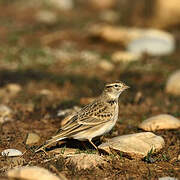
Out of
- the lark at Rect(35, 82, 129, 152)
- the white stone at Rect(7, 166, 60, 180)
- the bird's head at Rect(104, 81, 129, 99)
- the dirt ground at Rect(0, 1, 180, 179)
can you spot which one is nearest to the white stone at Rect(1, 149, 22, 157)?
the dirt ground at Rect(0, 1, 180, 179)

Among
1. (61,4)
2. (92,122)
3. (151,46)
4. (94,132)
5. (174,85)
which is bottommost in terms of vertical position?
(94,132)

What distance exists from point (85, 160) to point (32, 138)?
1659 millimetres

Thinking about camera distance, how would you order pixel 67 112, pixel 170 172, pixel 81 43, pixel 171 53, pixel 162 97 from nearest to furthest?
pixel 170 172
pixel 67 112
pixel 162 97
pixel 171 53
pixel 81 43

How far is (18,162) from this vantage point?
633cm

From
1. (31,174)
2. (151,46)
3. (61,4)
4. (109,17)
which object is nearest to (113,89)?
(31,174)

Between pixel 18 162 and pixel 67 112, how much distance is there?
111 inches

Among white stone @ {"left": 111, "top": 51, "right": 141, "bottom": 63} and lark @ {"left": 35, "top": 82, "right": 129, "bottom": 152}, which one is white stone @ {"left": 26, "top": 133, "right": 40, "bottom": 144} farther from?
white stone @ {"left": 111, "top": 51, "right": 141, "bottom": 63}

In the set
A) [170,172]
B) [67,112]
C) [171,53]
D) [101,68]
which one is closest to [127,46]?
[171,53]

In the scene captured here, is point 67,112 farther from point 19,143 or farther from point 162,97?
point 162,97

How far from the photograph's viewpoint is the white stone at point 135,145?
6.47m

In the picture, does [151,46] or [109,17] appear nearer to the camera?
[151,46]

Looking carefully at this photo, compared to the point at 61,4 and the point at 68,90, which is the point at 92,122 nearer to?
the point at 68,90

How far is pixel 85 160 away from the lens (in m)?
6.23

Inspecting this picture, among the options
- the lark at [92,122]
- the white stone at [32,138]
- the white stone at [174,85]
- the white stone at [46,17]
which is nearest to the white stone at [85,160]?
the lark at [92,122]
